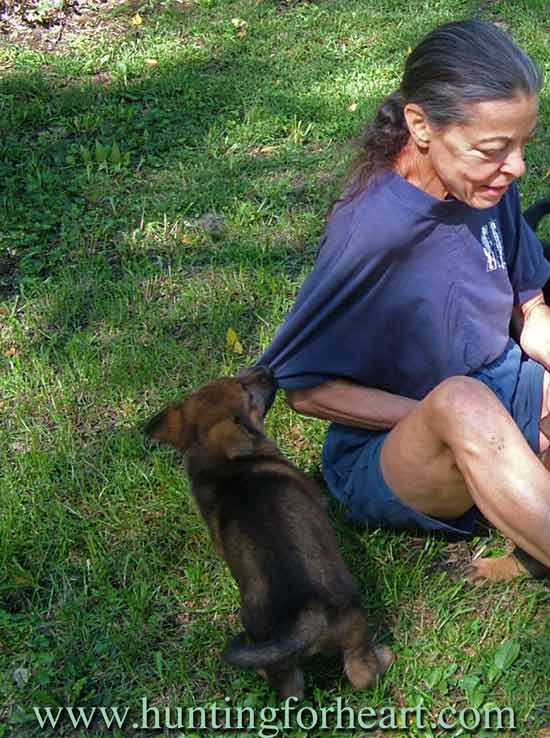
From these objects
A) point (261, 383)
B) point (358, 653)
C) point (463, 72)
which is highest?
point (463, 72)

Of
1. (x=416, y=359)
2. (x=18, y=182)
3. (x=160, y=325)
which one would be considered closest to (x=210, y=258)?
(x=160, y=325)

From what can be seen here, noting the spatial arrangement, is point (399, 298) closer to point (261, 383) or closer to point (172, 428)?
point (261, 383)

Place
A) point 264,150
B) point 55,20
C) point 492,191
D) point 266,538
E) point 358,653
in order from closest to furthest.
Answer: point 266,538, point 358,653, point 492,191, point 264,150, point 55,20

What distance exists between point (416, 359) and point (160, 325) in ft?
5.67

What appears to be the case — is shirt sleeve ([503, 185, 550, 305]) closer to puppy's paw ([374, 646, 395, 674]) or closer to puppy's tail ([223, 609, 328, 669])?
puppy's paw ([374, 646, 395, 674])

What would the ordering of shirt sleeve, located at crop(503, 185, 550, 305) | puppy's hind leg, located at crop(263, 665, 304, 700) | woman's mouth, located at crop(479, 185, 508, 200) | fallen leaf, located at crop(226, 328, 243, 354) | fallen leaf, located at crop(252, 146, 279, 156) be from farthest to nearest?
fallen leaf, located at crop(252, 146, 279, 156) < fallen leaf, located at crop(226, 328, 243, 354) < shirt sleeve, located at crop(503, 185, 550, 305) < woman's mouth, located at crop(479, 185, 508, 200) < puppy's hind leg, located at crop(263, 665, 304, 700)

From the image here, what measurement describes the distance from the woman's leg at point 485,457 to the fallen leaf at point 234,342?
1539 millimetres

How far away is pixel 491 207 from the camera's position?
3230 millimetres

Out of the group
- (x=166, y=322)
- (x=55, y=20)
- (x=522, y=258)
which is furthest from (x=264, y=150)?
(x=522, y=258)

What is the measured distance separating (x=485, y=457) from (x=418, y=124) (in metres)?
1.03

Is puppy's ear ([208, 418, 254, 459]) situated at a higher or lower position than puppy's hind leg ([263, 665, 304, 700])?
higher

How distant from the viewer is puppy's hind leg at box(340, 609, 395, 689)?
2.75 meters

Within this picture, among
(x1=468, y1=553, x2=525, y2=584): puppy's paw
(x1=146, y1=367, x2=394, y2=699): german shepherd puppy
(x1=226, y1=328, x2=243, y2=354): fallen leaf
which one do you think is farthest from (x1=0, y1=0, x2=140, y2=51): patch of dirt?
(x1=468, y1=553, x2=525, y2=584): puppy's paw

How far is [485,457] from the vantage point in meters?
2.75
